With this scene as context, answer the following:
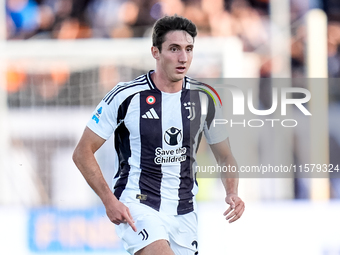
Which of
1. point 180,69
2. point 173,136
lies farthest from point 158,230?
point 180,69

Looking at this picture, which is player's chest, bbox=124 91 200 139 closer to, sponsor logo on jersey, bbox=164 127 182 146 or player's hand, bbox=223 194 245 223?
sponsor logo on jersey, bbox=164 127 182 146

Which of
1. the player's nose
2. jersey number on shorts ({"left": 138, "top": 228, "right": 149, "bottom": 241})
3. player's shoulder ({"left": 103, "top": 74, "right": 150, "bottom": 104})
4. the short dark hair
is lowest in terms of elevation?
jersey number on shorts ({"left": 138, "top": 228, "right": 149, "bottom": 241})

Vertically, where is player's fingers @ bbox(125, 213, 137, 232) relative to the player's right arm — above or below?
below

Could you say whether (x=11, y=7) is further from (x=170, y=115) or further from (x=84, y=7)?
(x=170, y=115)

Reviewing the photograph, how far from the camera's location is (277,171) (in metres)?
5.88

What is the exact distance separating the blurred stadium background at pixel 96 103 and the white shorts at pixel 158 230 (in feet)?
5.50

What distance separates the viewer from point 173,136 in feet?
8.57

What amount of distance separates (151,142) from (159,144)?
42mm

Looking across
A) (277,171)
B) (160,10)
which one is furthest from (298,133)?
(160,10)

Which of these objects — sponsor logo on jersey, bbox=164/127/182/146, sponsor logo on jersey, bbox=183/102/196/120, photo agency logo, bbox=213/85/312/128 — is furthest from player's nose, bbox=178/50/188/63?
photo agency logo, bbox=213/85/312/128

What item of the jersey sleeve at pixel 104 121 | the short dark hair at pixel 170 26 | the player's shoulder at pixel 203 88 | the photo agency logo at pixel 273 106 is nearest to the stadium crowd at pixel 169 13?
the photo agency logo at pixel 273 106

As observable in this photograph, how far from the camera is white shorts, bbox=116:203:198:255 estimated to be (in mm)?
2398

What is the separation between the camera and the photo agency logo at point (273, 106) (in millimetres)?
4363

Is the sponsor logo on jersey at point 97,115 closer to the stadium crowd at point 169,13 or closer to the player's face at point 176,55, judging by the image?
the player's face at point 176,55
